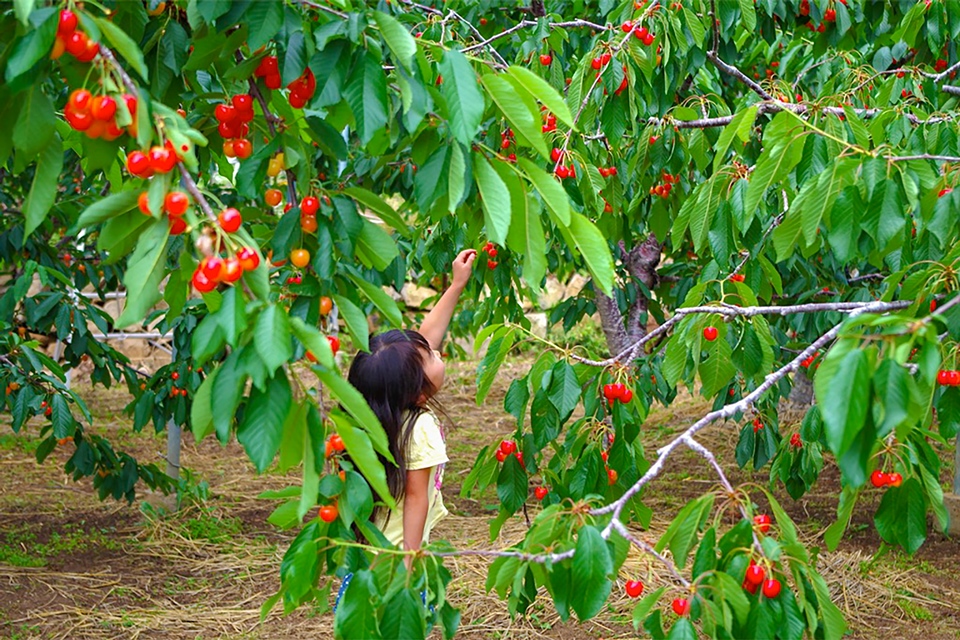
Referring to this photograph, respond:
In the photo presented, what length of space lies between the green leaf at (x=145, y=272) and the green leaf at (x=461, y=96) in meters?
0.40

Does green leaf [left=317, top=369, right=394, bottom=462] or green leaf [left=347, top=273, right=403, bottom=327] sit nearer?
green leaf [left=317, top=369, right=394, bottom=462]

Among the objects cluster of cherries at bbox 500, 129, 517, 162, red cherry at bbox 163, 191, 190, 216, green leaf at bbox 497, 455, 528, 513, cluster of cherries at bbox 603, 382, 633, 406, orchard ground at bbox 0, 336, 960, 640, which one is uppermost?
cluster of cherries at bbox 500, 129, 517, 162

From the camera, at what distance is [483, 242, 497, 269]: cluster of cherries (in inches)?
123

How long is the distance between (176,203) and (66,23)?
0.24 metres

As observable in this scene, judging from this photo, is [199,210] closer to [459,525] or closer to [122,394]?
[459,525]

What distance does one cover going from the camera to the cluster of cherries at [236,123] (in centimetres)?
153

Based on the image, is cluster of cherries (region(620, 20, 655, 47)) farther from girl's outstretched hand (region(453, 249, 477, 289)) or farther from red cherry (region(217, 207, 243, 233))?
red cherry (region(217, 207, 243, 233))

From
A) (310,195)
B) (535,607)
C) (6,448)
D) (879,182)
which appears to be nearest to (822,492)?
(535,607)

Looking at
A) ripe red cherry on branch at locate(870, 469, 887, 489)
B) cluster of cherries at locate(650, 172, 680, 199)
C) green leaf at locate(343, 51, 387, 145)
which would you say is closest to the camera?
green leaf at locate(343, 51, 387, 145)

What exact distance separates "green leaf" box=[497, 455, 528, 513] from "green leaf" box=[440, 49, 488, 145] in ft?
3.83

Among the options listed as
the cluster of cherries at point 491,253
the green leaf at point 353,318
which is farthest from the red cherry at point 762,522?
the cluster of cherries at point 491,253

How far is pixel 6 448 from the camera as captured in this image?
6.43 metres

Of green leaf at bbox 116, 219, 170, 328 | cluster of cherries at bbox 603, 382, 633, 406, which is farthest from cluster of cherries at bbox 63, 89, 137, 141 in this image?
cluster of cherries at bbox 603, 382, 633, 406

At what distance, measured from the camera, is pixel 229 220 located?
1.10m
